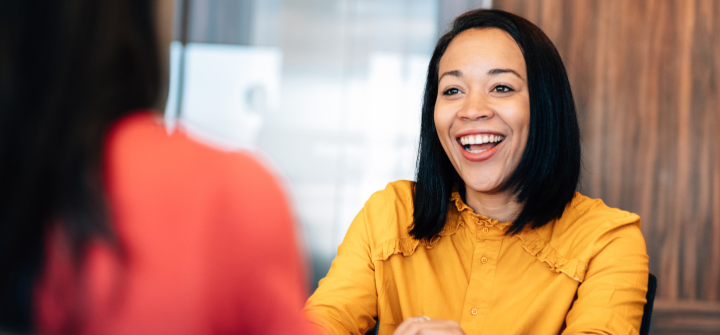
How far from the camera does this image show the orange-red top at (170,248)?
39 cm

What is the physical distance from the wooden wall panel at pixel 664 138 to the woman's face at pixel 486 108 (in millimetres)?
1453

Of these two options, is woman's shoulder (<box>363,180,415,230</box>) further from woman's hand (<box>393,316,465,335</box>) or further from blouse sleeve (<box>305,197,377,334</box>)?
woman's hand (<box>393,316,465,335</box>)

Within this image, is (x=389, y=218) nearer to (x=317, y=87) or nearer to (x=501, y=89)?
(x=501, y=89)

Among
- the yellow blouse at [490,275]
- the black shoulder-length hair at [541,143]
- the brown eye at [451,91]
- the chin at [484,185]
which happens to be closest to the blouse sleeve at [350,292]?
the yellow blouse at [490,275]

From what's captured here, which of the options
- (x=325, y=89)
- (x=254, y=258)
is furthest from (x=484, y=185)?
(x=325, y=89)

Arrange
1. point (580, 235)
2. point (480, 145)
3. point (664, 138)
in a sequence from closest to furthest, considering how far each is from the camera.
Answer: point (580, 235) < point (480, 145) < point (664, 138)

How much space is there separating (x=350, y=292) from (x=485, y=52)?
673mm

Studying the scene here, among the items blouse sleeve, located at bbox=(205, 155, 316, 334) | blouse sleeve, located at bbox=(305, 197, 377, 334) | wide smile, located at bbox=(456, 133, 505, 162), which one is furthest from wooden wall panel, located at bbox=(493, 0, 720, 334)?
blouse sleeve, located at bbox=(205, 155, 316, 334)

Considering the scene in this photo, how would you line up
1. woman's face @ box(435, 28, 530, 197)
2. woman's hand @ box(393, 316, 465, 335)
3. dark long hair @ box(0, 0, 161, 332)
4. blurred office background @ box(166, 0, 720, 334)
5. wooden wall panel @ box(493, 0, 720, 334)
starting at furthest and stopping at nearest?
blurred office background @ box(166, 0, 720, 334), wooden wall panel @ box(493, 0, 720, 334), woman's face @ box(435, 28, 530, 197), woman's hand @ box(393, 316, 465, 335), dark long hair @ box(0, 0, 161, 332)

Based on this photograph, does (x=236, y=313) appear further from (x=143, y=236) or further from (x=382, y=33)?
(x=382, y=33)

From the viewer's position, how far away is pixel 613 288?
3.53 feet

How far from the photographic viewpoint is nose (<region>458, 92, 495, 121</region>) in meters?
1.26

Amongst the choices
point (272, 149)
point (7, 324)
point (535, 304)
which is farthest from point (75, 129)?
point (272, 149)

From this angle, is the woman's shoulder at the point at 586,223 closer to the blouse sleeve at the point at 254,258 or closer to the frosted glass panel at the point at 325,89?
the blouse sleeve at the point at 254,258
